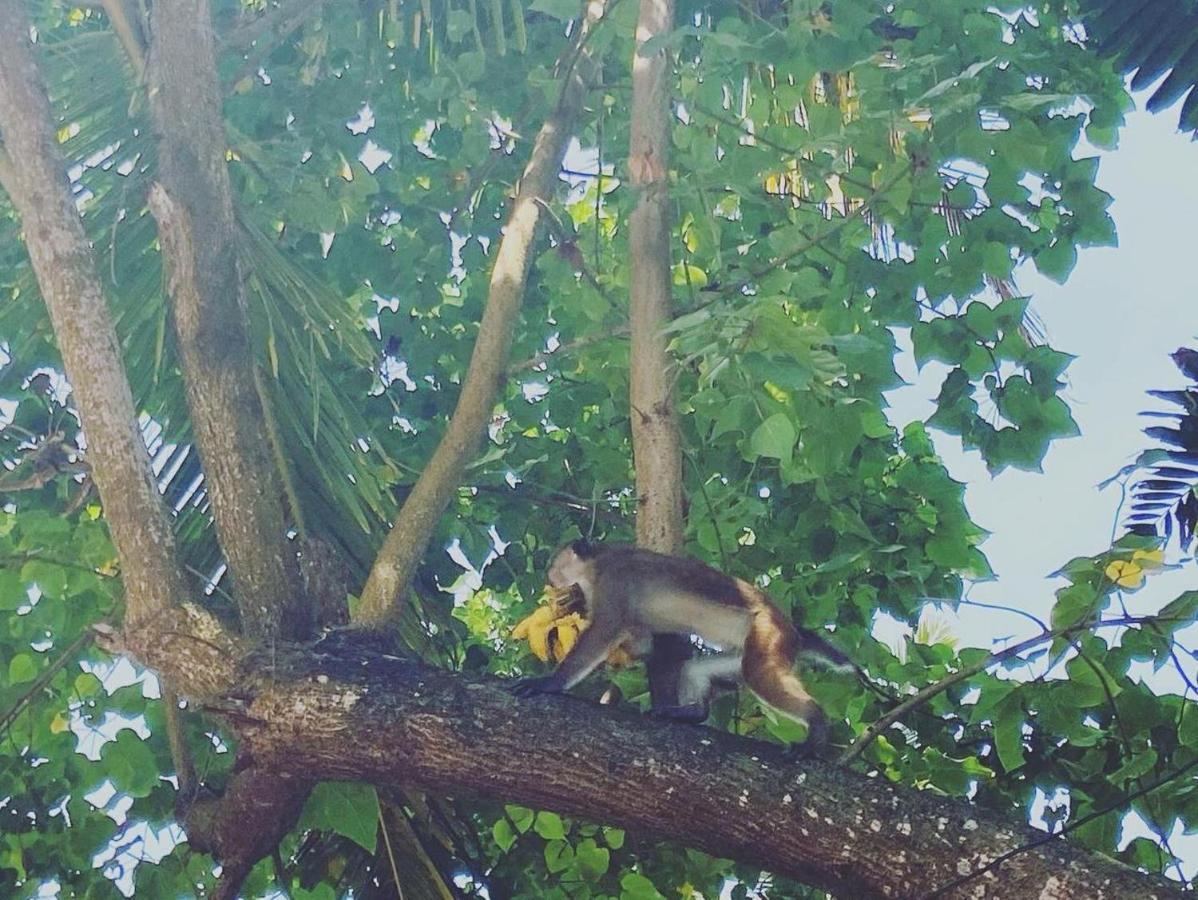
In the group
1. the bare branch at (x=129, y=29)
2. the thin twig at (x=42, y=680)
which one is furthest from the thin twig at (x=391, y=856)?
the bare branch at (x=129, y=29)

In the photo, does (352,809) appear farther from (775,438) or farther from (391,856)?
(775,438)

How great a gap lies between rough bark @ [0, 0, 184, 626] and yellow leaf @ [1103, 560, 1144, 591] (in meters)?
2.44

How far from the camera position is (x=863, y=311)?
16.4 ft

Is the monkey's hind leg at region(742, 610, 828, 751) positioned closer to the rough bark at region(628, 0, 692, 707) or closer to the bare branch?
the rough bark at region(628, 0, 692, 707)

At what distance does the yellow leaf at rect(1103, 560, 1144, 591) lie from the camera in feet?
11.3

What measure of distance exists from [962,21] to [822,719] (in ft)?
7.02

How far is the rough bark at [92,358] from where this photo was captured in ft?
13.1

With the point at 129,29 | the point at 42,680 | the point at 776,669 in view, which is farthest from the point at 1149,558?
the point at 129,29

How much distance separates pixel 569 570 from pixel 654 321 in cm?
108

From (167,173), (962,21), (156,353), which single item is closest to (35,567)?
(156,353)

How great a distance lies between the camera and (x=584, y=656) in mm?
4227

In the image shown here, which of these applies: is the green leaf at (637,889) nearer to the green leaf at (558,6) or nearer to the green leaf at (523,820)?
the green leaf at (523,820)

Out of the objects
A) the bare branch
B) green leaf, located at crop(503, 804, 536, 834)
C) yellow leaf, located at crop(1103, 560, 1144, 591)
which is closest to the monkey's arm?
A: green leaf, located at crop(503, 804, 536, 834)

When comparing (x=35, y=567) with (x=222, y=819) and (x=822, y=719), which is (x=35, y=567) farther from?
(x=822, y=719)
